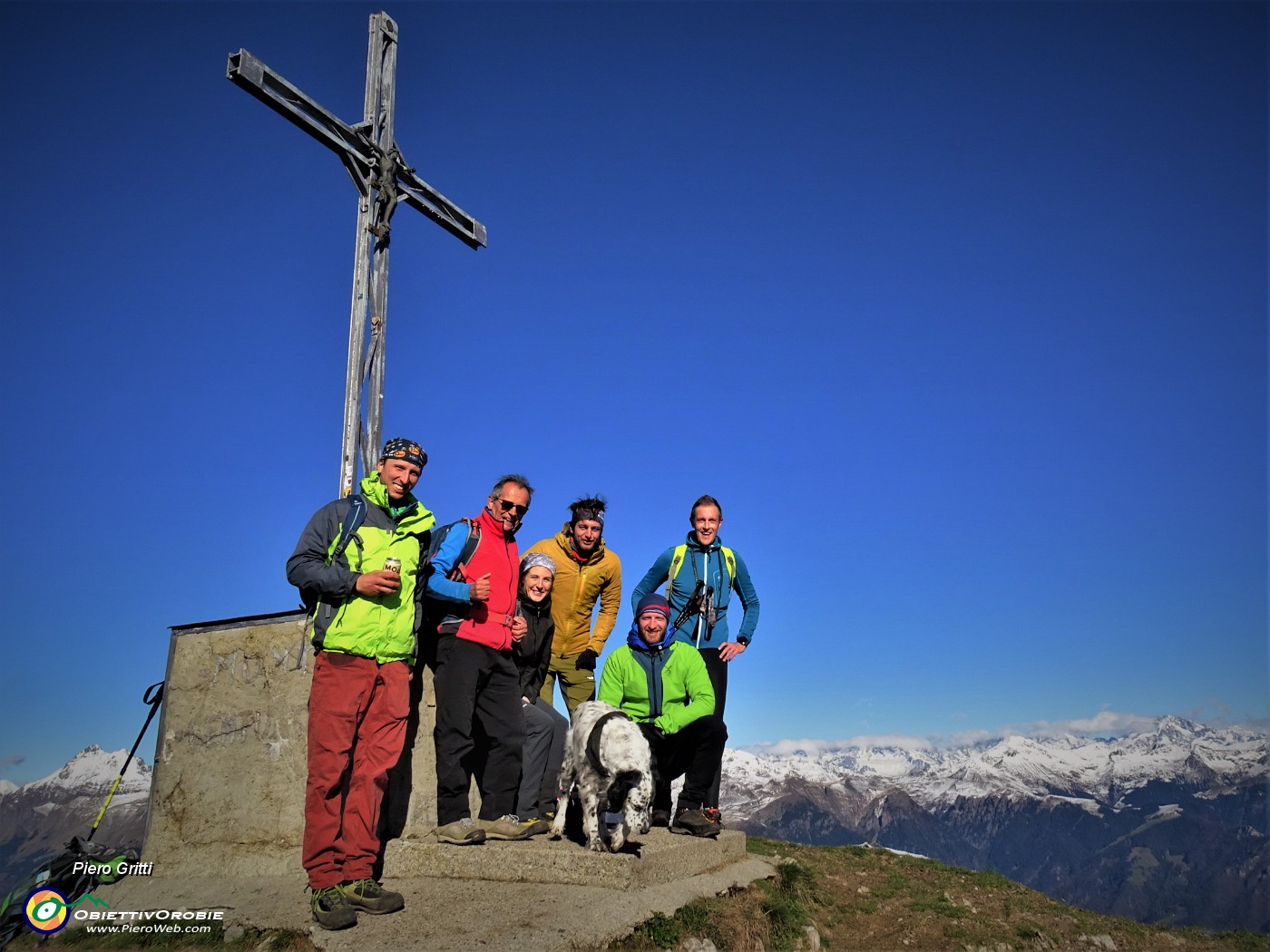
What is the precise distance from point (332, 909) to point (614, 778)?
1.93m

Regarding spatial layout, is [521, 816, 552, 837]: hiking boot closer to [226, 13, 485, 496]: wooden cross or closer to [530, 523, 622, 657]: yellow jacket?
[530, 523, 622, 657]: yellow jacket

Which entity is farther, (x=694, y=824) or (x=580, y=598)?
(x=580, y=598)

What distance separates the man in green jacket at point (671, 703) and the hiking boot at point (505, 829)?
122cm

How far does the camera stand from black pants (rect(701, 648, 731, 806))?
22.4 ft

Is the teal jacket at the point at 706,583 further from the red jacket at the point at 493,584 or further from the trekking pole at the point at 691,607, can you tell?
the red jacket at the point at 493,584

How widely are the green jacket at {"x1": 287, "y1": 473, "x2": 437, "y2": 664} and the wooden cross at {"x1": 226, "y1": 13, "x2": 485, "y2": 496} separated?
6.05ft

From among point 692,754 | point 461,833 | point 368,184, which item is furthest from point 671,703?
point 368,184

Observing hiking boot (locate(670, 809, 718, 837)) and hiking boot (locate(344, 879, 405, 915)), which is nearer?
hiking boot (locate(344, 879, 405, 915))

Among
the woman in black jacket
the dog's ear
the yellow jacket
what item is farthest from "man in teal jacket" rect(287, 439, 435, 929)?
the yellow jacket

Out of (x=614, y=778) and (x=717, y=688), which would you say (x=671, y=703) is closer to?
(x=717, y=688)

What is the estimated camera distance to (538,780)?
21.5 ft

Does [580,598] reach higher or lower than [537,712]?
higher

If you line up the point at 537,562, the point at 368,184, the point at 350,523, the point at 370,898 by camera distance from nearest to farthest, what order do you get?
the point at 370,898 < the point at 350,523 < the point at 537,562 < the point at 368,184

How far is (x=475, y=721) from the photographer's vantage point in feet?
20.6
